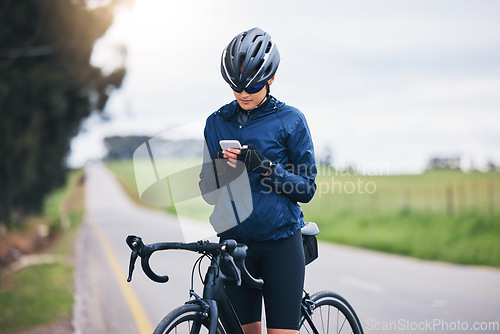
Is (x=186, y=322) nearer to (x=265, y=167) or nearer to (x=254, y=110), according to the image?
(x=265, y=167)

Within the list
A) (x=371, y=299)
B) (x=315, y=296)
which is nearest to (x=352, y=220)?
(x=371, y=299)

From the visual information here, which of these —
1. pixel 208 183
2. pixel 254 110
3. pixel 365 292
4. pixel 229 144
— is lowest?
pixel 365 292

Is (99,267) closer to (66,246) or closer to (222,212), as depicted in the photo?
(66,246)

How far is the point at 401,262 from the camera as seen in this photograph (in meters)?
13.6

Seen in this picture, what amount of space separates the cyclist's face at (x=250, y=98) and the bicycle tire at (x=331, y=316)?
1.41 m

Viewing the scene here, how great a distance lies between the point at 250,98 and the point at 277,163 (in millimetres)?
337

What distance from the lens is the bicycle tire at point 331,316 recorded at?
3762 millimetres

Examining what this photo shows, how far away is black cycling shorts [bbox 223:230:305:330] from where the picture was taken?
298 cm

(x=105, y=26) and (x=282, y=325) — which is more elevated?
(x=105, y=26)

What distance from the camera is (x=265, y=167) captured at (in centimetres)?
273

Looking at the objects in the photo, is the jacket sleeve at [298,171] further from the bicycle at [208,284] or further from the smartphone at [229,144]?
the bicycle at [208,284]

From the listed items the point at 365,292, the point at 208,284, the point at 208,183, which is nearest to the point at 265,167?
the point at 208,183

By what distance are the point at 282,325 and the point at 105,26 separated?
16029 mm

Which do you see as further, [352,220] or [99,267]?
[352,220]
